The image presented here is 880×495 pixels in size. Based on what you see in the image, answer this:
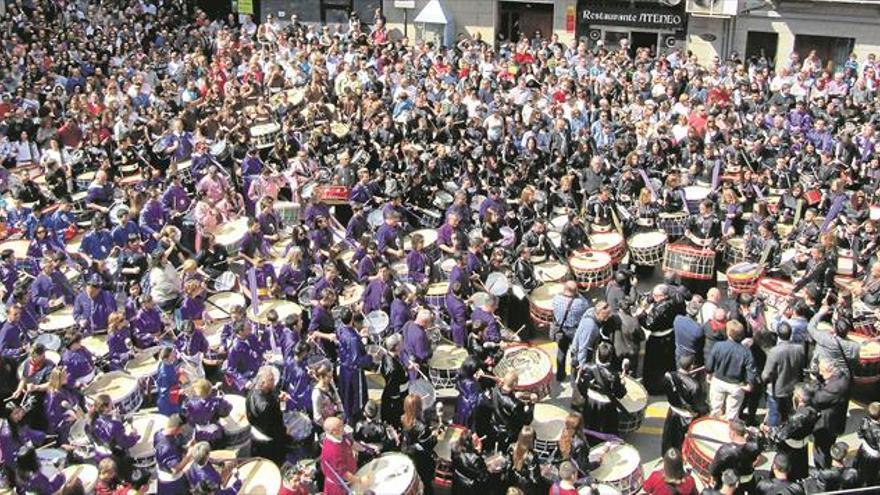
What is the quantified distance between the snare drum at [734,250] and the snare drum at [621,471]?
544 centimetres

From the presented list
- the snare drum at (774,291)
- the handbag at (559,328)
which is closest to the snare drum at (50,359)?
the handbag at (559,328)

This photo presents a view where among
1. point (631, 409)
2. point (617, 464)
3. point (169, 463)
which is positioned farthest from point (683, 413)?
point (169, 463)

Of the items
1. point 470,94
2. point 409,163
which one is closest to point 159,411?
point 409,163

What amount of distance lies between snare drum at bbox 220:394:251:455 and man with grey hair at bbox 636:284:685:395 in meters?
4.58

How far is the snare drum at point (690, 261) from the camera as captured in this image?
12.0 metres

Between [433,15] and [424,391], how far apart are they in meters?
21.7

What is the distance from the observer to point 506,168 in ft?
49.4

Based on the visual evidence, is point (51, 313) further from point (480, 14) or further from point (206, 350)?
point (480, 14)

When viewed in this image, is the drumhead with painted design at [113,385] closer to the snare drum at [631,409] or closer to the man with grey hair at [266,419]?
the man with grey hair at [266,419]

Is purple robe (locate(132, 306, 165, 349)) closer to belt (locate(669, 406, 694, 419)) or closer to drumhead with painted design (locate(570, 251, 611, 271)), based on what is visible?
drumhead with painted design (locate(570, 251, 611, 271))

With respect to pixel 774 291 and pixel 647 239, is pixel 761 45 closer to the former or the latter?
pixel 647 239

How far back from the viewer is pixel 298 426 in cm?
857

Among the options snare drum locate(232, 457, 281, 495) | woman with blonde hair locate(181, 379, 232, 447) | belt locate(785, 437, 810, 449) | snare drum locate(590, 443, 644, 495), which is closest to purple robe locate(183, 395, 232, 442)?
woman with blonde hair locate(181, 379, 232, 447)

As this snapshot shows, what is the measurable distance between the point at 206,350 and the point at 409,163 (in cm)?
590
